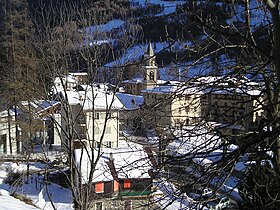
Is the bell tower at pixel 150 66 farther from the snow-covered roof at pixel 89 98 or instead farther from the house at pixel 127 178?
the snow-covered roof at pixel 89 98

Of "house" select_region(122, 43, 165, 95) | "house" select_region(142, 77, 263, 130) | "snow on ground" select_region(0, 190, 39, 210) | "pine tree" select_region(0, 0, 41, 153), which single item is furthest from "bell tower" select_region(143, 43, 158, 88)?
"pine tree" select_region(0, 0, 41, 153)

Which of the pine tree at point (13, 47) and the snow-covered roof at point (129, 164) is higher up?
the pine tree at point (13, 47)

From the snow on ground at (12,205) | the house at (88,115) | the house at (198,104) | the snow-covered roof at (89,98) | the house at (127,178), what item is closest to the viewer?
the house at (127,178)

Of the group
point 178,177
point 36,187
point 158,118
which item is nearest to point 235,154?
point 178,177

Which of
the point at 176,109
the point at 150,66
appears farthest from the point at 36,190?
the point at 176,109

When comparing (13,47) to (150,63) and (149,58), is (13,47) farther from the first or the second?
(149,58)

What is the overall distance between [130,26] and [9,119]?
11.0 m

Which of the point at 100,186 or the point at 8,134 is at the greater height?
the point at 8,134

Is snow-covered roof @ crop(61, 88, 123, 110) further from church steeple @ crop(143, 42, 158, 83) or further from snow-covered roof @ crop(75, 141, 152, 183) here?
church steeple @ crop(143, 42, 158, 83)

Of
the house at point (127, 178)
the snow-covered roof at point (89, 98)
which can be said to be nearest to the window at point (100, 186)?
the house at point (127, 178)

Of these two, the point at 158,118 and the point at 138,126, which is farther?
the point at 138,126

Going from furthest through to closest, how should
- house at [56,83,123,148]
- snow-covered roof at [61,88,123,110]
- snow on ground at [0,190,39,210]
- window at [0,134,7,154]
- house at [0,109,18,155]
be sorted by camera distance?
window at [0,134,7,154] → house at [0,109,18,155] → snow on ground at [0,190,39,210] → snow-covered roof at [61,88,123,110] → house at [56,83,123,148]

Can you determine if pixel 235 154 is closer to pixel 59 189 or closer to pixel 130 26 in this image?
pixel 130 26

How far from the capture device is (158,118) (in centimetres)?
262
